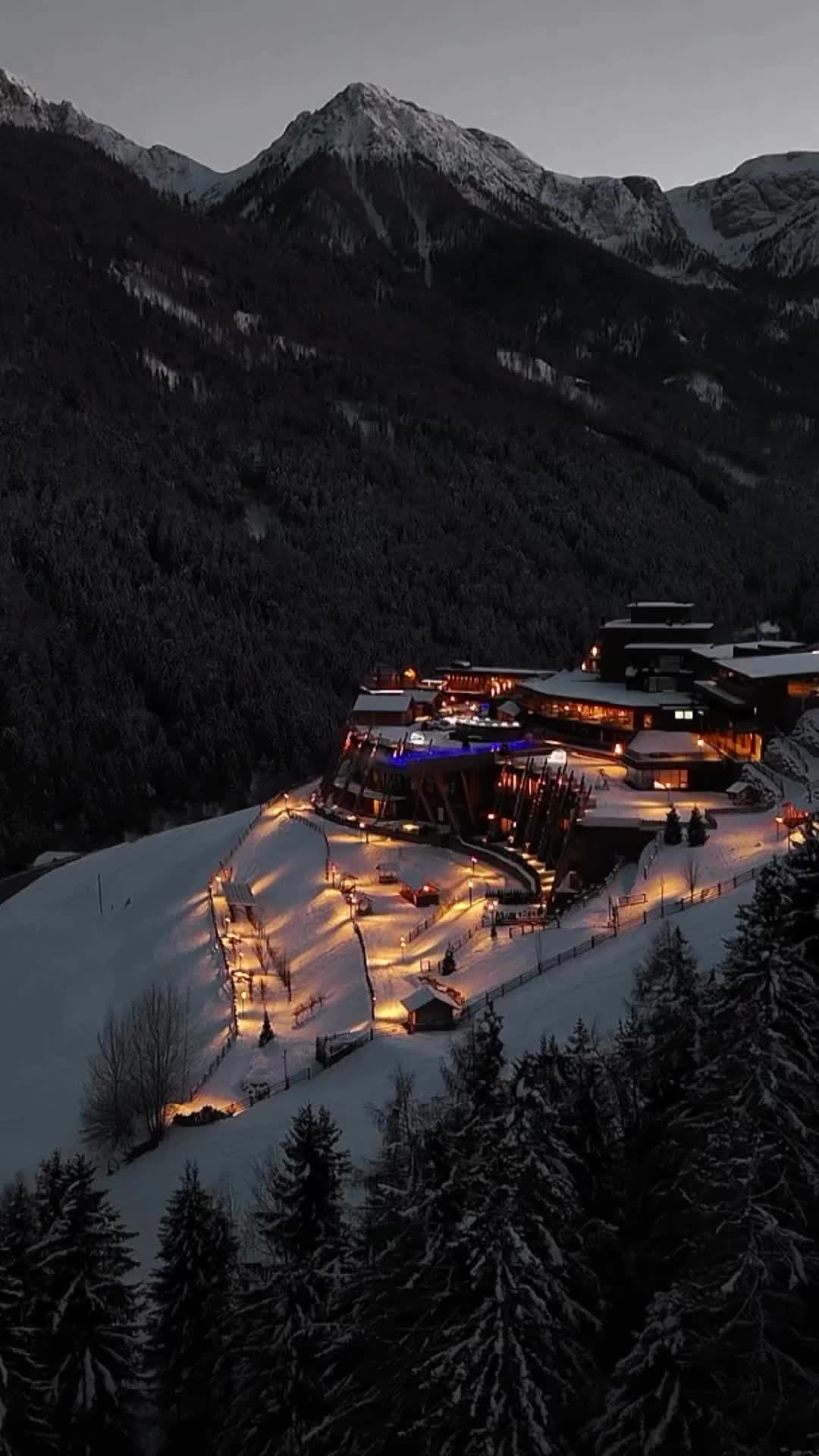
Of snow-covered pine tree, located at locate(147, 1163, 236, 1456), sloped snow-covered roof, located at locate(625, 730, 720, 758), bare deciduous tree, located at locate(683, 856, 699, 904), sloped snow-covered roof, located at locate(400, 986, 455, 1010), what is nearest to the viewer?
snow-covered pine tree, located at locate(147, 1163, 236, 1456)

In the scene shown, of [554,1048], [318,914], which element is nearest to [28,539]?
[318,914]

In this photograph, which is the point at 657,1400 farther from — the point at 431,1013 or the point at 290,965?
the point at 290,965

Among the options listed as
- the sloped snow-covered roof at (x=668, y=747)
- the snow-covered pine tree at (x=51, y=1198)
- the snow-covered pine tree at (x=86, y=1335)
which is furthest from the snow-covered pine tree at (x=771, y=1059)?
the sloped snow-covered roof at (x=668, y=747)

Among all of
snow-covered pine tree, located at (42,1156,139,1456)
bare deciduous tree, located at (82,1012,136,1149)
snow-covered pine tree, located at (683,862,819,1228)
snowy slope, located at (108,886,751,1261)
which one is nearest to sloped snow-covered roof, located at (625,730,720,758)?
snowy slope, located at (108,886,751,1261)

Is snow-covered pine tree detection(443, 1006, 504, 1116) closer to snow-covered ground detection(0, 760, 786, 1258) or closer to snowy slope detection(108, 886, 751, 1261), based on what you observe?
snowy slope detection(108, 886, 751, 1261)

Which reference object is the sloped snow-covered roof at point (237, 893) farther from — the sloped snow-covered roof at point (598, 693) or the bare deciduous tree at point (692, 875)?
the bare deciduous tree at point (692, 875)

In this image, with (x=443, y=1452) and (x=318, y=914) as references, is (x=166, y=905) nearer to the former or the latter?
(x=318, y=914)

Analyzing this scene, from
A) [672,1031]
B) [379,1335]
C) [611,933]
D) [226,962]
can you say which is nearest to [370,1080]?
[611,933]
